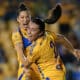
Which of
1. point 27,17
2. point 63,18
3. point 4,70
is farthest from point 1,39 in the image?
point 27,17

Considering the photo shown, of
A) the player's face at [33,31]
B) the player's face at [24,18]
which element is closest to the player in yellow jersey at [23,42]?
A: the player's face at [24,18]

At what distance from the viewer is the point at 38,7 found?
7.47 metres

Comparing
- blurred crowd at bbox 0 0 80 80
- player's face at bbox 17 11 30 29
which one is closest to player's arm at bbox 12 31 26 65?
player's face at bbox 17 11 30 29

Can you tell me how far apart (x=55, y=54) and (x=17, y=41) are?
0.39 meters

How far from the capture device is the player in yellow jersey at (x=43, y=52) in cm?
420

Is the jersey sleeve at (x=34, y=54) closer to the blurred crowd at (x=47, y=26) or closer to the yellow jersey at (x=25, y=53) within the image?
the yellow jersey at (x=25, y=53)

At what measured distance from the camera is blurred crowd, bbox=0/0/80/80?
22.5 feet

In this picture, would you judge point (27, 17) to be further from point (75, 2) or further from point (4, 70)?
point (75, 2)

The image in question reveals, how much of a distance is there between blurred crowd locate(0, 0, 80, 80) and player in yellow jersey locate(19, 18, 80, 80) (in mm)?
2242

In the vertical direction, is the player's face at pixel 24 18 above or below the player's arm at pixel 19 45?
above

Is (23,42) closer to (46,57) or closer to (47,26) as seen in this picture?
(46,57)

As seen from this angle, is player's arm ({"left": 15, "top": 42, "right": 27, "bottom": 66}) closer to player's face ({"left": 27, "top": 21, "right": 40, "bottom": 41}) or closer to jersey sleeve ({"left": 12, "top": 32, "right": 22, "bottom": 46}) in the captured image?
jersey sleeve ({"left": 12, "top": 32, "right": 22, "bottom": 46})

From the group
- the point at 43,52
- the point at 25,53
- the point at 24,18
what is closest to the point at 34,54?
the point at 43,52

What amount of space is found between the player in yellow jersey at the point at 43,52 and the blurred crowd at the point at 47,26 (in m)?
2.24
